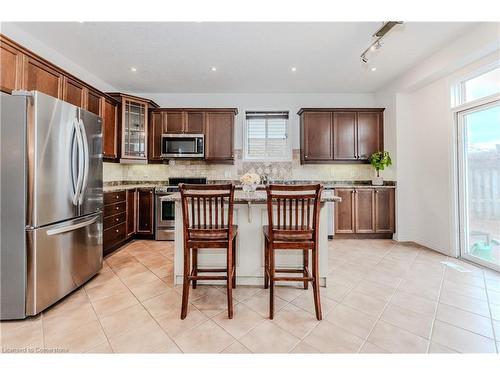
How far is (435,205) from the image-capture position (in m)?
3.50

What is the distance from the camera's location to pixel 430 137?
355 cm

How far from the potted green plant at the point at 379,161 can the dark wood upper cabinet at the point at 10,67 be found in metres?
5.05

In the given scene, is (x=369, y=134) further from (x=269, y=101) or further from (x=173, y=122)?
(x=173, y=122)

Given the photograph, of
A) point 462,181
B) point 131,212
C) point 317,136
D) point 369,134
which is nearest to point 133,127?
point 131,212

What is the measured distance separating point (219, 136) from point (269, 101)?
1.37 metres

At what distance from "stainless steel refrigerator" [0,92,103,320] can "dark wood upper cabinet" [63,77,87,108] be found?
3.15 ft

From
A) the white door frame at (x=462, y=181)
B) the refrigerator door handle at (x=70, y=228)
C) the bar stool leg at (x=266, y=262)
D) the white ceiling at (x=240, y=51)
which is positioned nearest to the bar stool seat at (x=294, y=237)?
the bar stool leg at (x=266, y=262)

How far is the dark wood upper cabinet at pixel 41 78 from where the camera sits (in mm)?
2244

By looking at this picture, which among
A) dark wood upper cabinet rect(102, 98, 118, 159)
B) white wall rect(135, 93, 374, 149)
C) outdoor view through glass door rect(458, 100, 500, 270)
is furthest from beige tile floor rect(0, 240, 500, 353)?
white wall rect(135, 93, 374, 149)

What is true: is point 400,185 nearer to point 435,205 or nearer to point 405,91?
point 435,205

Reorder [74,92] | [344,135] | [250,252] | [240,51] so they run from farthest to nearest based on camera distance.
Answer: [344,135], [240,51], [74,92], [250,252]

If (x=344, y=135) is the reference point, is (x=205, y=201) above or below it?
below

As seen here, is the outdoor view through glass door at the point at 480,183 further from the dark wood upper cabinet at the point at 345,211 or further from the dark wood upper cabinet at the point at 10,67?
the dark wood upper cabinet at the point at 10,67
